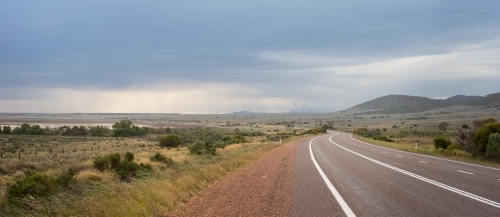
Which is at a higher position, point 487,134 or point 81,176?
point 487,134

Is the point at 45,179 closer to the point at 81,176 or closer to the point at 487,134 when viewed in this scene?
the point at 81,176

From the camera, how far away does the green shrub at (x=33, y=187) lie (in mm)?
13906

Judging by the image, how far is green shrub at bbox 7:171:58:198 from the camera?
1391 cm

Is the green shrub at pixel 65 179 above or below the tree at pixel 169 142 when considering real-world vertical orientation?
above

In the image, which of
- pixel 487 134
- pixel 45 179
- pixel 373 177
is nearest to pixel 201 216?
pixel 373 177

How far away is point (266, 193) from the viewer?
1084cm

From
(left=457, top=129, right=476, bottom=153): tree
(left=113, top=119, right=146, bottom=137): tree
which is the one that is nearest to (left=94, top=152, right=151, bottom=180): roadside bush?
(left=457, top=129, right=476, bottom=153): tree

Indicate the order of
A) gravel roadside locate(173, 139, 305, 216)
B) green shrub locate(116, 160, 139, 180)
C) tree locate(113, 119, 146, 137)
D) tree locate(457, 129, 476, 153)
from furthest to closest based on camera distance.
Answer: tree locate(113, 119, 146, 137), tree locate(457, 129, 476, 153), green shrub locate(116, 160, 139, 180), gravel roadside locate(173, 139, 305, 216)

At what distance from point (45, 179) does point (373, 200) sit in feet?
43.1

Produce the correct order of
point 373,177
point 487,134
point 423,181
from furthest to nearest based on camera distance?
point 487,134, point 373,177, point 423,181

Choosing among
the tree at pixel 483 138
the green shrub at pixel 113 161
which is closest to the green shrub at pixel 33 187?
the green shrub at pixel 113 161

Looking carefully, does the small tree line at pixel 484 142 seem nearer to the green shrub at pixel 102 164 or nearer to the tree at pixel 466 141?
the tree at pixel 466 141

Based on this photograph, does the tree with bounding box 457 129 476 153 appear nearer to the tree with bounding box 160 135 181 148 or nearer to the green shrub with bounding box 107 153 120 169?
the green shrub with bounding box 107 153 120 169

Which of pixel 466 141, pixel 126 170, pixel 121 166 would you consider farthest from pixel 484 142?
pixel 121 166
